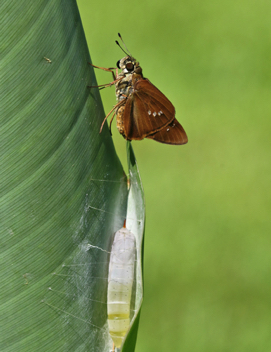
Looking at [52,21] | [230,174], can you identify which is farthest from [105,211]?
[230,174]

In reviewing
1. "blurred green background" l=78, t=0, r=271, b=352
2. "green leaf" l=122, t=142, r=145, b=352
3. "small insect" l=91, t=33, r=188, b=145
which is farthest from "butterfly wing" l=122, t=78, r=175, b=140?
"blurred green background" l=78, t=0, r=271, b=352

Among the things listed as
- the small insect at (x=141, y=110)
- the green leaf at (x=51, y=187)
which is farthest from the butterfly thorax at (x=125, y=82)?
the green leaf at (x=51, y=187)

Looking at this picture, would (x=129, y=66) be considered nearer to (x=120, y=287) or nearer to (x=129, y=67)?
(x=129, y=67)

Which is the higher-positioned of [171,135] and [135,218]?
[171,135]

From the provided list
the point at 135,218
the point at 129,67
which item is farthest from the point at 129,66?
the point at 135,218

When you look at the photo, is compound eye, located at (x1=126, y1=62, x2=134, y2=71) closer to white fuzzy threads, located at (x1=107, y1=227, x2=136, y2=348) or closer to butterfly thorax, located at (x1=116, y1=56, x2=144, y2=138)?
butterfly thorax, located at (x1=116, y1=56, x2=144, y2=138)
